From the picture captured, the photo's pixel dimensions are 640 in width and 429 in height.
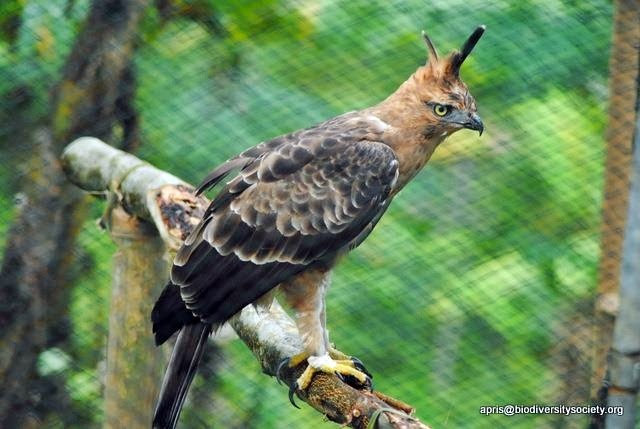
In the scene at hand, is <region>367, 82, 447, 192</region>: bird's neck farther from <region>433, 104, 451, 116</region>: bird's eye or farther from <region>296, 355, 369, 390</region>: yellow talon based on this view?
<region>296, 355, 369, 390</region>: yellow talon

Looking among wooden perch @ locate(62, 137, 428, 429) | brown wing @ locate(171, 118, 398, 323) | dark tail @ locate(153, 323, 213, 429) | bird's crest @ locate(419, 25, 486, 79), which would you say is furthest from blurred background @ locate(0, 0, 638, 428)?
dark tail @ locate(153, 323, 213, 429)

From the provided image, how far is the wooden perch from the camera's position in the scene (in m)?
2.48

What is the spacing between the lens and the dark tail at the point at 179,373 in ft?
8.00

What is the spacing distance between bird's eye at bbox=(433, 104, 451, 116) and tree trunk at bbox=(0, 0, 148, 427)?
3.44 ft

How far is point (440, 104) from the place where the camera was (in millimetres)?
2734

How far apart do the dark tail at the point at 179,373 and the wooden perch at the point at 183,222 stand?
17cm

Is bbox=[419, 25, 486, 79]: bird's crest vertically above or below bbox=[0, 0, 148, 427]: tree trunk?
above

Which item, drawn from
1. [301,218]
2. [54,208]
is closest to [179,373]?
[301,218]

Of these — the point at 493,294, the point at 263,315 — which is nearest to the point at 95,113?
the point at 263,315

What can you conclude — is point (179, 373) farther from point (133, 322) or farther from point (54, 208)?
point (54, 208)

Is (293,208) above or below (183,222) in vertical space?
above

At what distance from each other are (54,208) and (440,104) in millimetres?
1336

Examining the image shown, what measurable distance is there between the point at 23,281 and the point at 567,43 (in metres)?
1.80

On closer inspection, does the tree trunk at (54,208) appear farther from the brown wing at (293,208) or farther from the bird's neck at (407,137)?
the bird's neck at (407,137)
